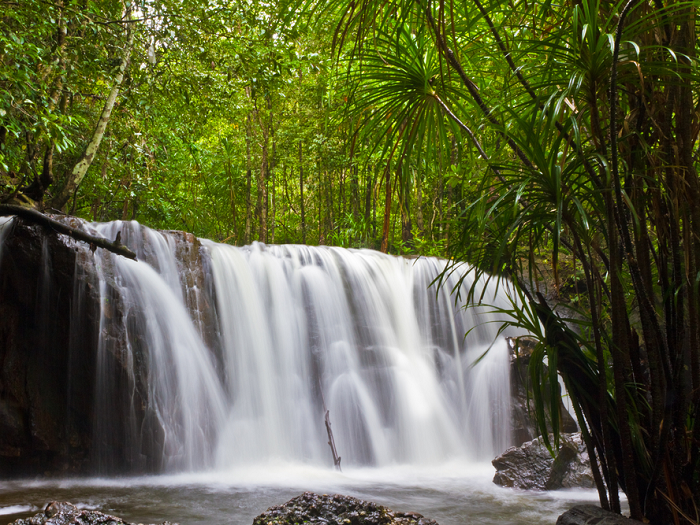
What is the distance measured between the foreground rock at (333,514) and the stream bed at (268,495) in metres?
1.45

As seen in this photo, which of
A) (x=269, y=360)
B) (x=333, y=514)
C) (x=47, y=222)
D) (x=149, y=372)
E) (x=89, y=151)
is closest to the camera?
(x=333, y=514)

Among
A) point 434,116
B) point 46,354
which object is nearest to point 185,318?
point 46,354

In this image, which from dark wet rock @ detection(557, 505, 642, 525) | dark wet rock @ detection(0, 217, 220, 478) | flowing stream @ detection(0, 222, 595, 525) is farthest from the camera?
dark wet rock @ detection(0, 217, 220, 478)

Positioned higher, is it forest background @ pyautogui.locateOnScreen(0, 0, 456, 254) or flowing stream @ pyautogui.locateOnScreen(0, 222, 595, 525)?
forest background @ pyautogui.locateOnScreen(0, 0, 456, 254)

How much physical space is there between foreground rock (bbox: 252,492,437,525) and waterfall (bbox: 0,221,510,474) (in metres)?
2.64

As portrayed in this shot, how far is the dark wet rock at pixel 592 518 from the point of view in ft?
6.24

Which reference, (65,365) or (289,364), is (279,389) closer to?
(289,364)

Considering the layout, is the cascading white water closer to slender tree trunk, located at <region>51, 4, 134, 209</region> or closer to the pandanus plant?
slender tree trunk, located at <region>51, 4, 134, 209</region>

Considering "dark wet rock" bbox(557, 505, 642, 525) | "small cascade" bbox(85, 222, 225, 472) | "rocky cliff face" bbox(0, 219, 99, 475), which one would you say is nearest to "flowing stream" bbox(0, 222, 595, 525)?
"small cascade" bbox(85, 222, 225, 472)

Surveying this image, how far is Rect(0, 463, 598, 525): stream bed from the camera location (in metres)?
3.88

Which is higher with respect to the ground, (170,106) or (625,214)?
(170,106)

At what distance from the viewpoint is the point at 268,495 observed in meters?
4.51

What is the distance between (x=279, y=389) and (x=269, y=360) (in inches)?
15.7

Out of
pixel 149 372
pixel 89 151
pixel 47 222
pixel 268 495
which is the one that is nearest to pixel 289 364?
pixel 149 372
